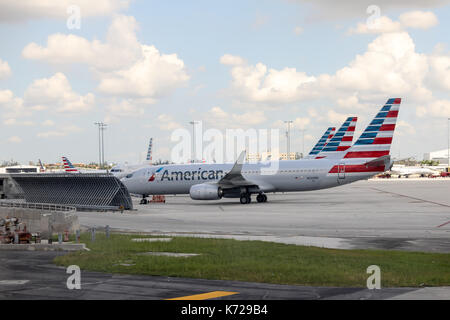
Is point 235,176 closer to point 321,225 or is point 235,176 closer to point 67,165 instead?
point 321,225

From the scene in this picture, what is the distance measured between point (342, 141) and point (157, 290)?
51.1m

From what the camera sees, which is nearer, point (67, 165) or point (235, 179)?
point (235, 179)

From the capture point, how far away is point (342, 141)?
6131cm

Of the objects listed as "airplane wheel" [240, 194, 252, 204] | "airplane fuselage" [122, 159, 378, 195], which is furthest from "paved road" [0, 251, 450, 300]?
"airplane fuselage" [122, 159, 378, 195]

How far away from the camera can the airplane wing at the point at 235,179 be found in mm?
44625

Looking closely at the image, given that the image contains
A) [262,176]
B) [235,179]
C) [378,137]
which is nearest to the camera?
[378,137]

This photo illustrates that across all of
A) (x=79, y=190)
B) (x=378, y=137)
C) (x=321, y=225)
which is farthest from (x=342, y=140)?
(x=321, y=225)

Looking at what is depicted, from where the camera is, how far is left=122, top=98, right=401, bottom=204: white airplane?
1742 inches

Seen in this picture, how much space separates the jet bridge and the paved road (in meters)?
27.3

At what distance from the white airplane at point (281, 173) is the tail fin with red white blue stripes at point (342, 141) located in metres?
13.7

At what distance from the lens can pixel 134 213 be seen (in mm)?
38375

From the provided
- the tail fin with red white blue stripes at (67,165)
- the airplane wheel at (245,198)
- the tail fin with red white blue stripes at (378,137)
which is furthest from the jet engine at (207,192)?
the tail fin with red white blue stripes at (67,165)
